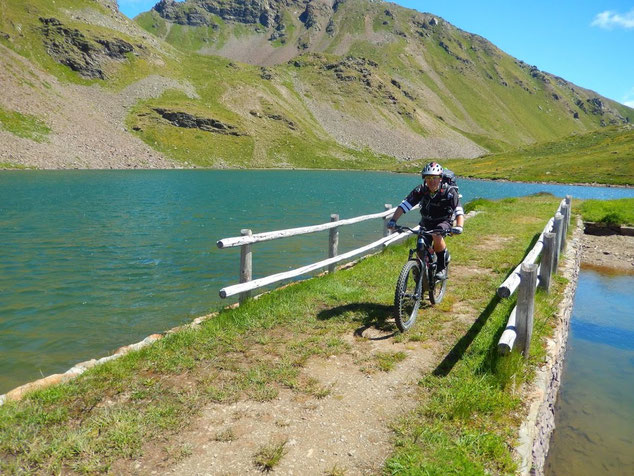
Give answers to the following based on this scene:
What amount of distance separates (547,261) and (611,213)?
20.1 metres

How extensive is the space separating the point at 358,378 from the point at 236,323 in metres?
2.98

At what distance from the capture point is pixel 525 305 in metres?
6.16

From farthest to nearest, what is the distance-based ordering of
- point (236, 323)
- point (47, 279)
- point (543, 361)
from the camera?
point (47, 279) < point (236, 323) < point (543, 361)

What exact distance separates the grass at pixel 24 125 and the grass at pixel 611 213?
113 m

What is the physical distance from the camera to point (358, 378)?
20.2 ft

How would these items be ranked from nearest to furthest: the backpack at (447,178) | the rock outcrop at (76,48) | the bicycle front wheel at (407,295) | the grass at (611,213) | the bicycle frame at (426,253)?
the bicycle front wheel at (407,295) → the backpack at (447,178) → the bicycle frame at (426,253) → the grass at (611,213) → the rock outcrop at (76,48)

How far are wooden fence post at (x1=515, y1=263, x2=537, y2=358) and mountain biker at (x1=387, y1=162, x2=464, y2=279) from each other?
76.7 inches

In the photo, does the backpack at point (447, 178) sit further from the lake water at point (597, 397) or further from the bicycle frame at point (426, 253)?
the lake water at point (597, 397)

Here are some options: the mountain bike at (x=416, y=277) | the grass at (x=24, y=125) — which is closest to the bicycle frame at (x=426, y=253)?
the mountain bike at (x=416, y=277)

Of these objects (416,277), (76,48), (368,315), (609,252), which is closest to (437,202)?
(416,277)

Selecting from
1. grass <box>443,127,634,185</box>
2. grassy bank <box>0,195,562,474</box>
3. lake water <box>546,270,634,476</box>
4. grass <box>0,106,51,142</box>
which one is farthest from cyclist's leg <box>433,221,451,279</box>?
grass <box>0,106,51,142</box>

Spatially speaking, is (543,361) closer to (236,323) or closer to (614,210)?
(236,323)

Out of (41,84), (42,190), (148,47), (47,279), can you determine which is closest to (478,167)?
(42,190)

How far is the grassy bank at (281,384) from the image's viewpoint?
440 centimetres
